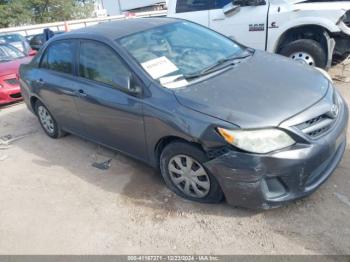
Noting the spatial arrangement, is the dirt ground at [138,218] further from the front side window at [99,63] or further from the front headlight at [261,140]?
the front side window at [99,63]

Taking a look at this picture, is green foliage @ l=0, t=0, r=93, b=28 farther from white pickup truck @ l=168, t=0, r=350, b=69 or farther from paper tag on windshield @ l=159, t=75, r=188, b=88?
paper tag on windshield @ l=159, t=75, r=188, b=88

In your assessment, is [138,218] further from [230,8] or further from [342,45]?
[230,8]

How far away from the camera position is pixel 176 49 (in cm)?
366

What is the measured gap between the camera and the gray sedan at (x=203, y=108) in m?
2.65

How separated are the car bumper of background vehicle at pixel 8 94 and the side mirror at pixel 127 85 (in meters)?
4.74

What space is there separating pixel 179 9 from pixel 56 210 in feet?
17.0

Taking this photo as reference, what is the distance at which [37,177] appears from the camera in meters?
4.23

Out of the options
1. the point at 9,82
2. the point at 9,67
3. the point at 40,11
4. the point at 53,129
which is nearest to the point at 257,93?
the point at 53,129

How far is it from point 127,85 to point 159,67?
36cm

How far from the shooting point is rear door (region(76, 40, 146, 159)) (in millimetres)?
3402

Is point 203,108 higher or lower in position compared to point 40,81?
higher

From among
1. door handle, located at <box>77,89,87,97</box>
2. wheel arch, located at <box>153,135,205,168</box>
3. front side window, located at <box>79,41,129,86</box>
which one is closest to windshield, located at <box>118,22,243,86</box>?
front side window, located at <box>79,41,129,86</box>

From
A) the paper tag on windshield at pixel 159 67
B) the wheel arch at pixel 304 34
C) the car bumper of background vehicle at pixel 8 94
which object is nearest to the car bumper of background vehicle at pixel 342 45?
the wheel arch at pixel 304 34

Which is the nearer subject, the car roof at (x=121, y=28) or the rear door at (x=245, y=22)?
the car roof at (x=121, y=28)
